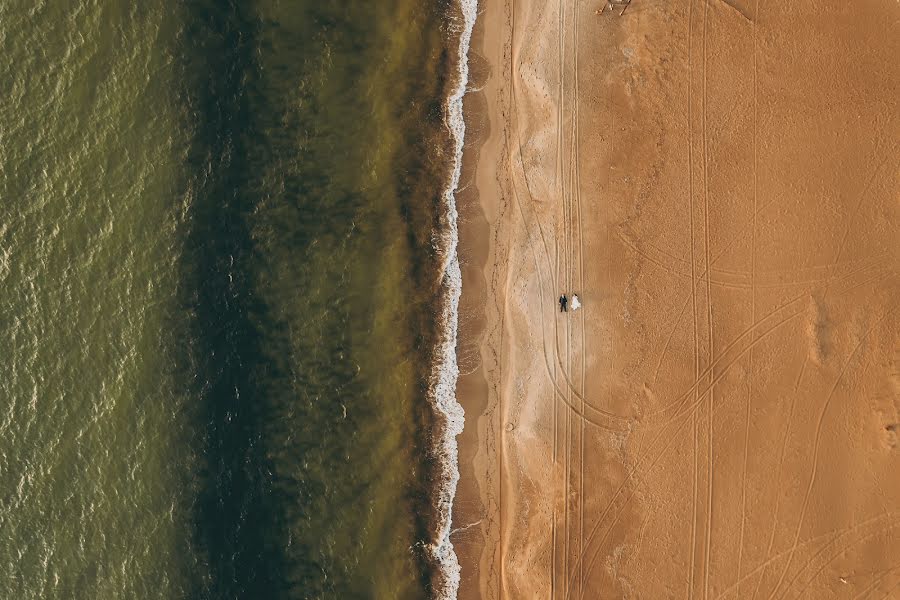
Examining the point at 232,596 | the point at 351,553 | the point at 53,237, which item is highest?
the point at 53,237

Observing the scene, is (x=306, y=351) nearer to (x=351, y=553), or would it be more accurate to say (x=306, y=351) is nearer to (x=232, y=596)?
(x=351, y=553)

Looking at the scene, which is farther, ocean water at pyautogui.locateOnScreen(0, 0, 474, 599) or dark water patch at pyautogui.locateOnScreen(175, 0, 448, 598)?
dark water patch at pyautogui.locateOnScreen(175, 0, 448, 598)

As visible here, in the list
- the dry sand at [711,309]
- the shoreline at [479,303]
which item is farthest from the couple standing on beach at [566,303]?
the shoreline at [479,303]

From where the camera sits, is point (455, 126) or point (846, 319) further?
point (455, 126)

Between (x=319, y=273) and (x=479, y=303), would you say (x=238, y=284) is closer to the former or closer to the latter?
(x=319, y=273)

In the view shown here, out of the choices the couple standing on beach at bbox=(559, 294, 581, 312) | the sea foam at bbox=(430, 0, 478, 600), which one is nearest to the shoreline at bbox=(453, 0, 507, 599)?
the sea foam at bbox=(430, 0, 478, 600)

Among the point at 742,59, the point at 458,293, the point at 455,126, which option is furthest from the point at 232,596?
the point at 742,59

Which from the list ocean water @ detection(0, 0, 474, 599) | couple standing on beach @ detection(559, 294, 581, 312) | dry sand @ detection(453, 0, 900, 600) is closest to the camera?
dry sand @ detection(453, 0, 900, 600)

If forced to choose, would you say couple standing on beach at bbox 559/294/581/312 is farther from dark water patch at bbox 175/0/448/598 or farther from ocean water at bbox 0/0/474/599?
dark water patch at bbox 175/0/448/598
